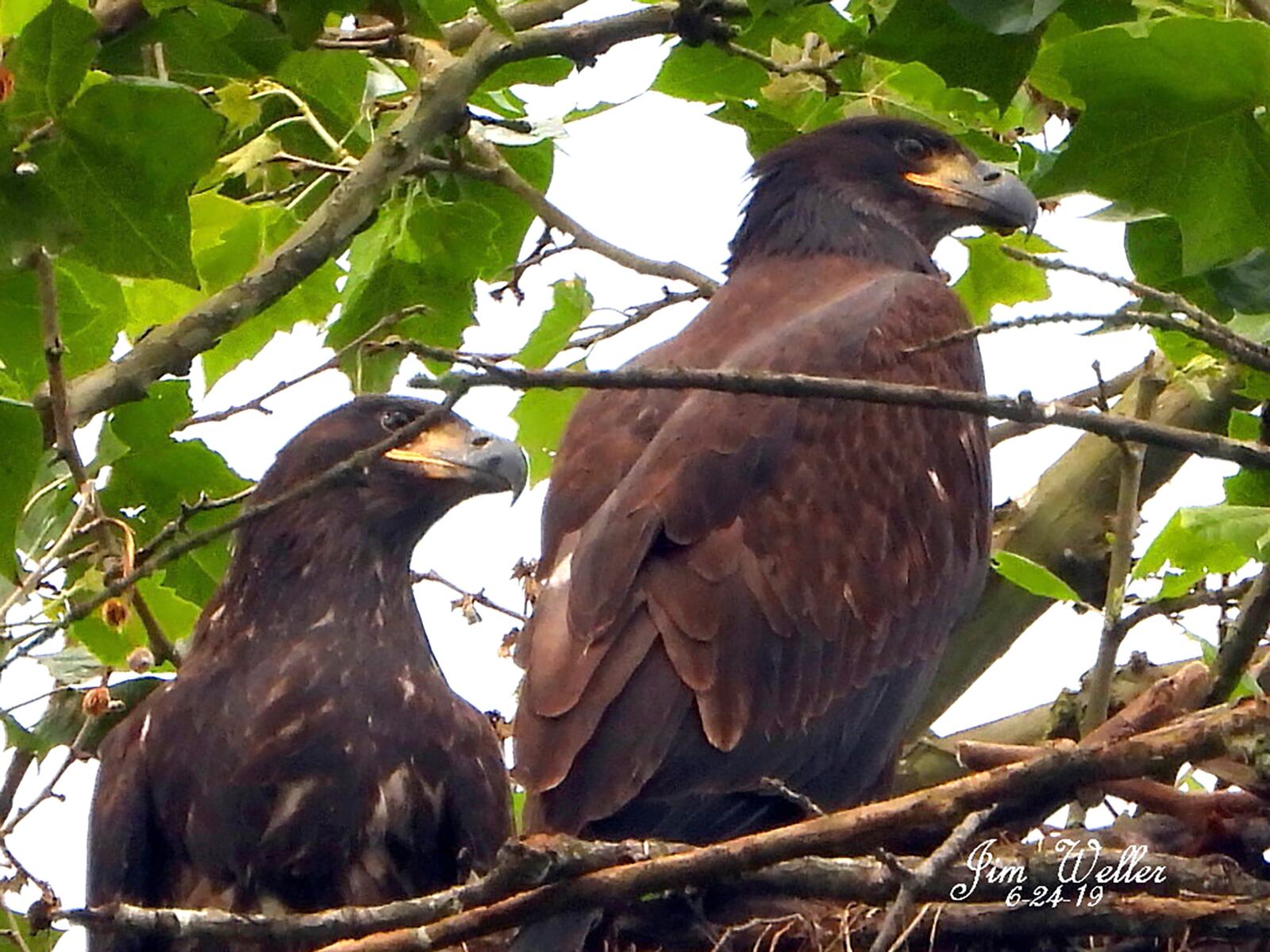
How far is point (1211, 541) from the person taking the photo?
409 centimetres

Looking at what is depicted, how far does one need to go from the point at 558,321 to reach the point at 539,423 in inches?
15.4

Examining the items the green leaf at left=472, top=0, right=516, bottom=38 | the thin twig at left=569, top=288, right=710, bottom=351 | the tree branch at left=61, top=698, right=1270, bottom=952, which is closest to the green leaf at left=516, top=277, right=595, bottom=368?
the thin twig at left=569, top=288, right=710, bottom=351

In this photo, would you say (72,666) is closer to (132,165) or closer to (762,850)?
(132,165)

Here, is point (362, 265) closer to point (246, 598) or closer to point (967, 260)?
point (246, 598)

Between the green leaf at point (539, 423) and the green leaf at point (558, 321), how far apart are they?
0.90 ft

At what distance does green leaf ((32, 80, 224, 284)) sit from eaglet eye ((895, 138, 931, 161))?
307 centimetres

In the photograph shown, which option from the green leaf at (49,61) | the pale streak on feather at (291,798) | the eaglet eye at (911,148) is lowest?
the pale streak on feather at (291,798)

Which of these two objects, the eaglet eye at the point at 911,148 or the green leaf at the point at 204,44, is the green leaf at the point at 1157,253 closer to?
the green leaf at the point at 204,44

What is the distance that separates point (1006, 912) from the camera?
13.1 feet

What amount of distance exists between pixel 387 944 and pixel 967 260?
3330mm

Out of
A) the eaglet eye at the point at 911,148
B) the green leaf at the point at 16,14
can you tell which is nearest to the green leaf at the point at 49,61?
the green leaf at the point at 16,14

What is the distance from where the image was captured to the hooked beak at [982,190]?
5828 mm

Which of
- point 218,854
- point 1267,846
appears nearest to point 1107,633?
point 1267,846

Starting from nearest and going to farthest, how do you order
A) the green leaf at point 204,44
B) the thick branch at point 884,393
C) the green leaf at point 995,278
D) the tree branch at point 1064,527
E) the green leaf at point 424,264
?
1. the thick branch at point 884,393
2. the green leaf at point 204,44
3. the green leaf at point 424,264
4. the tree branch at point 1064,527
5. the green leaf at point 995,278
